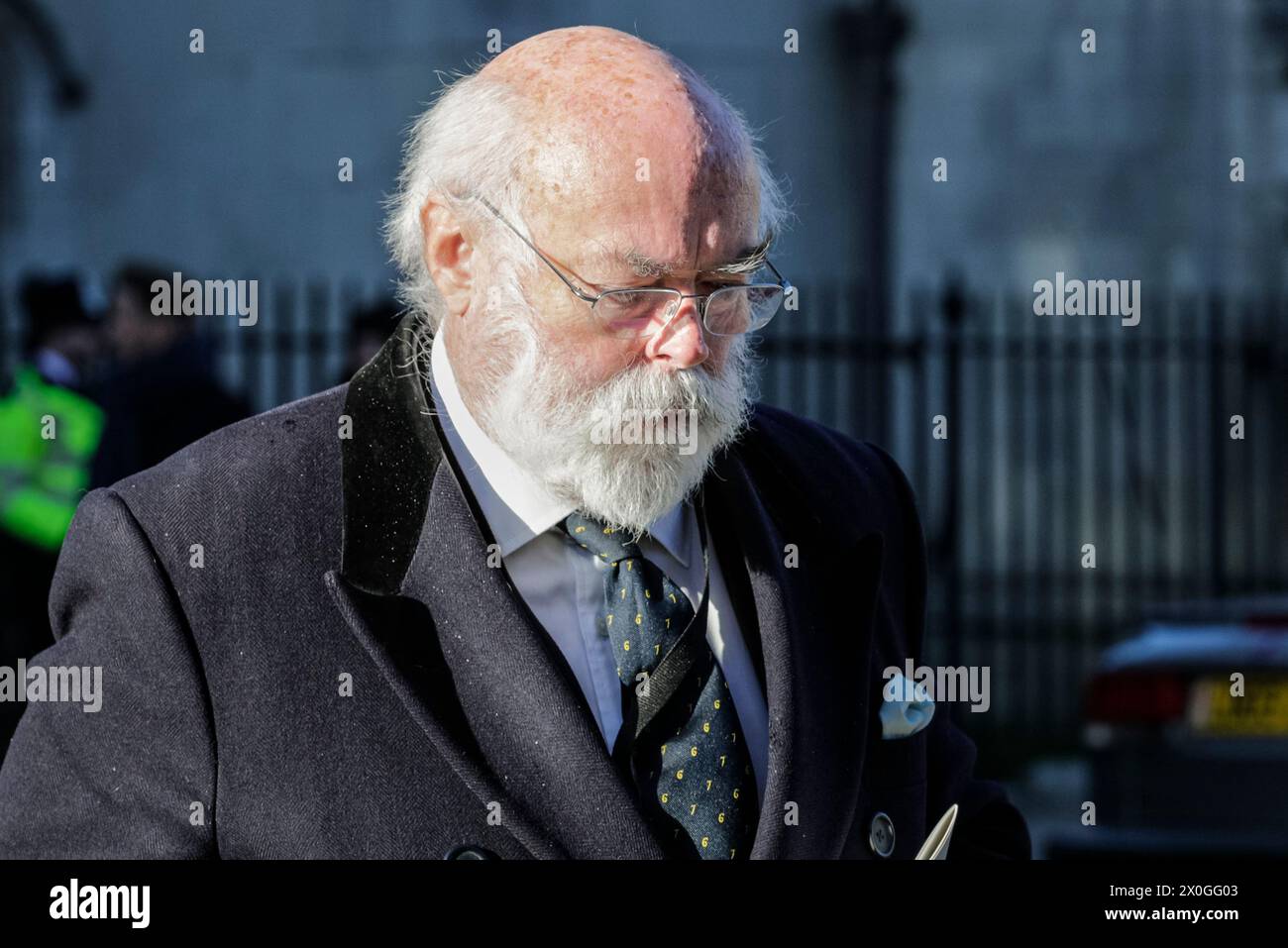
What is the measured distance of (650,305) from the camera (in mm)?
2000

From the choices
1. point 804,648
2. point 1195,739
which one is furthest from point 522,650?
point 1195,739

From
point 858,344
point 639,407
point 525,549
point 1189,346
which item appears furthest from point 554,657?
point 1189,346

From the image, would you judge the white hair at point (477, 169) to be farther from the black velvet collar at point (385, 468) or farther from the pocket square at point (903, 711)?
the pocket square at point (903, 711)

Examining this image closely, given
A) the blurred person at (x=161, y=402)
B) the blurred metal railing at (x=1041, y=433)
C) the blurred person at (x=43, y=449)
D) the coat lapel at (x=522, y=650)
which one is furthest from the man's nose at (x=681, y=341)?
the blurred metal railing at (x=1041, y=433)

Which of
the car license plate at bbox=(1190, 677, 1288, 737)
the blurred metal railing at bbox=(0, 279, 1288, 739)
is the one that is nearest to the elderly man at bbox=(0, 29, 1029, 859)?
the car license plate at bbox=(1190, 677, 1288, 737)

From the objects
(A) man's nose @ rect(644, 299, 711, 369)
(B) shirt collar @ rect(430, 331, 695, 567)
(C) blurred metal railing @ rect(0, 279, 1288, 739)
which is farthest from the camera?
(C) blurred metal railing @ rect(0, 279, 1288, 739)

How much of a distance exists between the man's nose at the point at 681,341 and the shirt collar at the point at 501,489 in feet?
0.72

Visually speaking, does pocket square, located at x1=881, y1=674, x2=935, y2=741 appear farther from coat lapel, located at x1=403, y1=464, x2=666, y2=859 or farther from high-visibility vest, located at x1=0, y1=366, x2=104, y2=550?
high-visibility vest, located at x1=0, y1=366, x2=104, y2=550

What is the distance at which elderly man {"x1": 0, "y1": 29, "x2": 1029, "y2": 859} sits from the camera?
1919 mm

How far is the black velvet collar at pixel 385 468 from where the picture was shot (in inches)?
79.5

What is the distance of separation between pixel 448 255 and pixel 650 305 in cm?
32

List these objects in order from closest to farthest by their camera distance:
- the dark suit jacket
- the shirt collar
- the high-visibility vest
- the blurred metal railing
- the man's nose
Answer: the dark suit jacket < the man's nose < the shirt collar < the high-visibility vest < the blurred metal railing

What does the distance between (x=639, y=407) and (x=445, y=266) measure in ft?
1.09

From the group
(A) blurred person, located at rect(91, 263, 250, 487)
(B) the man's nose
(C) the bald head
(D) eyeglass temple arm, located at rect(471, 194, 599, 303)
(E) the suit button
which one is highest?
(C) the bald head
